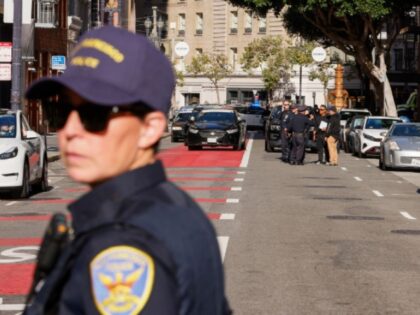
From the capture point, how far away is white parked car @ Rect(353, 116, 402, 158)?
38.3 meters

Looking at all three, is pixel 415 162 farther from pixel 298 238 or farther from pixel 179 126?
pixel 179 126

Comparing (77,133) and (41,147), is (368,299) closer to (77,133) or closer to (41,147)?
(77,133)

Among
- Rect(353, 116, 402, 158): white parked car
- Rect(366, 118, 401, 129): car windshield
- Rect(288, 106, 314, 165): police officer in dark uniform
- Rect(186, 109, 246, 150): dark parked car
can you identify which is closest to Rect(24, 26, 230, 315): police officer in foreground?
Rect(288, 106, 314, 165): police officer in dark uniform

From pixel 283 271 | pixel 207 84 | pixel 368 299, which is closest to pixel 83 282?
pixel 368 299

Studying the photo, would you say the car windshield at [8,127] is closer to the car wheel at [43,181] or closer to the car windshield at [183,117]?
the car wheel at [43,181]

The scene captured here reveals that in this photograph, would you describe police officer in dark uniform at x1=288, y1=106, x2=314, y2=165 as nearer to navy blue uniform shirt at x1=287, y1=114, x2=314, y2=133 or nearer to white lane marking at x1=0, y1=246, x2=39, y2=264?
navy blue uniform shirt at x1=287, y1=114, x2=314, y2=133

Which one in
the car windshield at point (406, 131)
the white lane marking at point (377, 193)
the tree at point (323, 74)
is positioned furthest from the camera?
the tree at point (323, 74)

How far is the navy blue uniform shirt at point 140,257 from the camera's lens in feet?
7.59

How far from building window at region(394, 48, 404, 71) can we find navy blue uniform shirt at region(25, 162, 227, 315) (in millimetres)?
81282

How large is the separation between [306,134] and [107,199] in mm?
32553

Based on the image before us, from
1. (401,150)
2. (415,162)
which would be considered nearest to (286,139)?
(401,150)

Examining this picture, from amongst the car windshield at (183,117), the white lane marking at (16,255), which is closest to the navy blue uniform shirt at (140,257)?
the white lane marking at (16,255)

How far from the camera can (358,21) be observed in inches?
2037

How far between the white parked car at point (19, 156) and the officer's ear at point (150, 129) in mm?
17562
